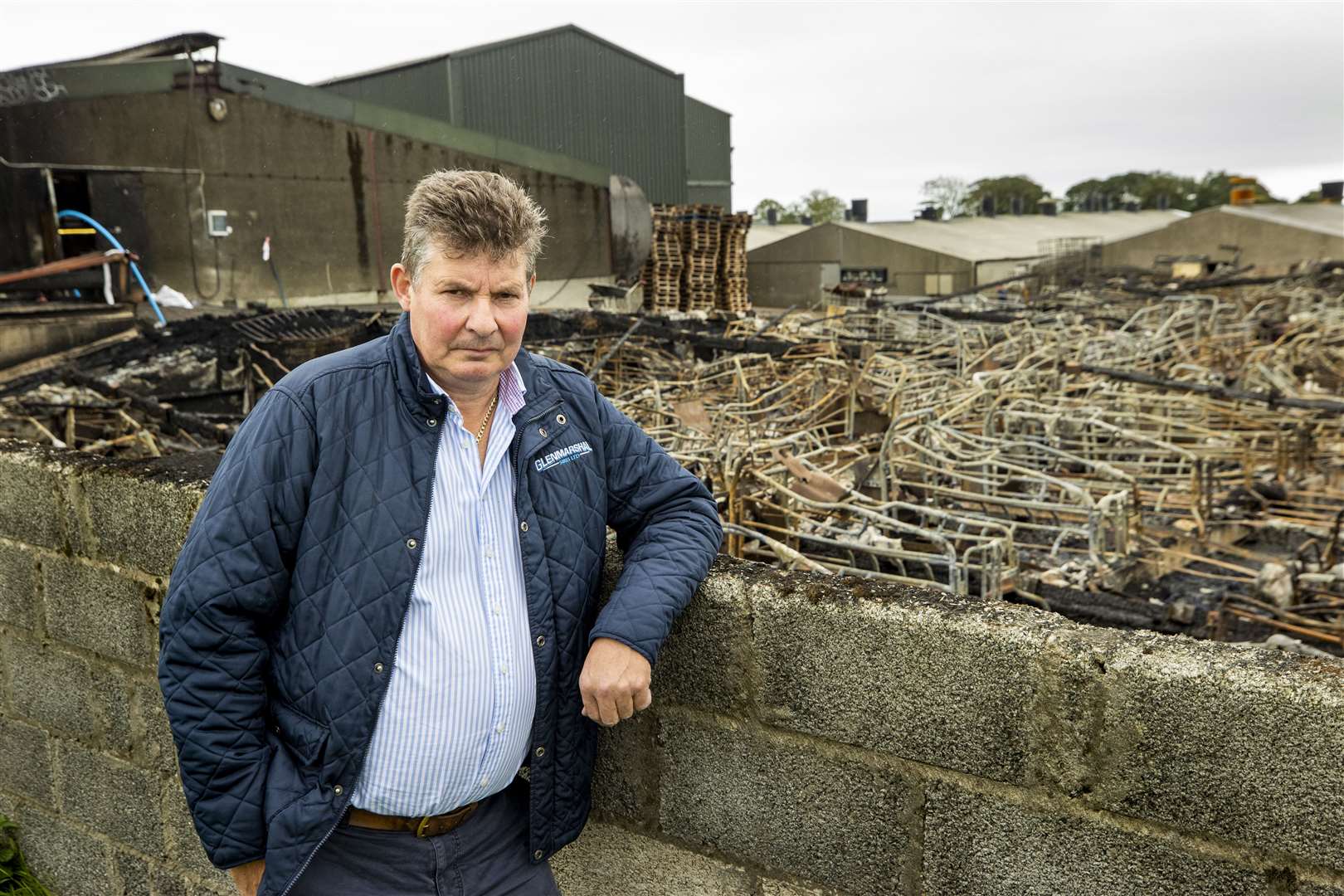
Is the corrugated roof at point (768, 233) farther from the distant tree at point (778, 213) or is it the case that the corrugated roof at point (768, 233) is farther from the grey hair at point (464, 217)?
the grey hair at point (464, 217)

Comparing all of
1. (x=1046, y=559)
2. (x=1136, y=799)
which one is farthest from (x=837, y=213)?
(x=1136, y=799)

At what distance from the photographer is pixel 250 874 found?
207 cm

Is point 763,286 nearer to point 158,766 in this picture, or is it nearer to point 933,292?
point 933,292

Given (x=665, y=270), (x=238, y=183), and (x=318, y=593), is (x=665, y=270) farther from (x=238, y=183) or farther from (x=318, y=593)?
(x=318, y=593)

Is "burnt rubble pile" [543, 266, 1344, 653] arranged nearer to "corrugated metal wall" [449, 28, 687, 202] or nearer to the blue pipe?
the blue pipe

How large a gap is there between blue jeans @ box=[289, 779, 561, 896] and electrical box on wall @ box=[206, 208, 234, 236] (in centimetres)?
1613

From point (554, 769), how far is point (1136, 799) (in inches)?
44.9

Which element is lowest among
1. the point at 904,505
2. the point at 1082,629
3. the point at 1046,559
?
the point at 1046,559

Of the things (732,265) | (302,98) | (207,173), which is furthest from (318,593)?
(732,265)

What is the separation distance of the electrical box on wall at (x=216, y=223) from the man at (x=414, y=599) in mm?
15910

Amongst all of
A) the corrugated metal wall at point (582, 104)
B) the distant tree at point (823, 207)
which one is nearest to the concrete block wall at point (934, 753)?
the corrugated metal wall at point (582, 104)

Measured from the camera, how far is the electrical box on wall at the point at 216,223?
16.2 m

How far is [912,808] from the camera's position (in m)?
2.12

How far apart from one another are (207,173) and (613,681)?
16.7 m
